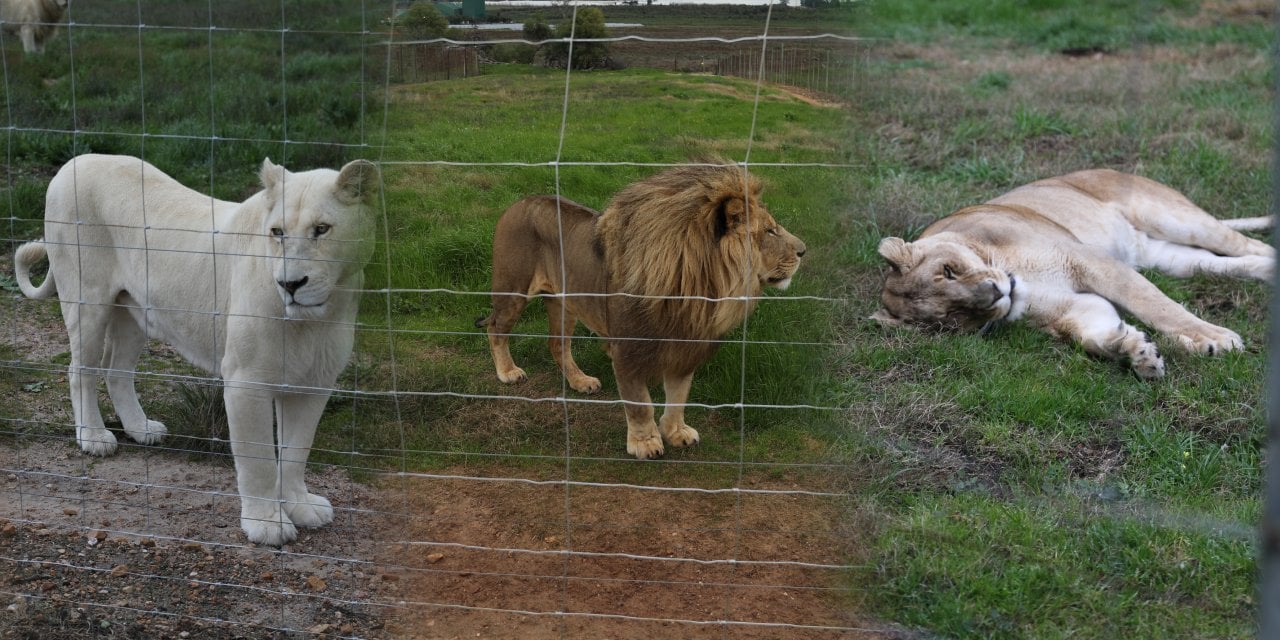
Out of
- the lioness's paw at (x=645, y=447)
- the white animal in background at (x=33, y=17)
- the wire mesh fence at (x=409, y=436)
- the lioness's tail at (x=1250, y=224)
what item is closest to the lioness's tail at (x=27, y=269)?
the wire mesh fence at (x=409, y=436)

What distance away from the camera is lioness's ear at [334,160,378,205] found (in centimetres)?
375

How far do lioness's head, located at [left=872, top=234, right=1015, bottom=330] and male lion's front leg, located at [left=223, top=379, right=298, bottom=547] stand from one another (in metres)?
3.02

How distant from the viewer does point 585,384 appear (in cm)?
498

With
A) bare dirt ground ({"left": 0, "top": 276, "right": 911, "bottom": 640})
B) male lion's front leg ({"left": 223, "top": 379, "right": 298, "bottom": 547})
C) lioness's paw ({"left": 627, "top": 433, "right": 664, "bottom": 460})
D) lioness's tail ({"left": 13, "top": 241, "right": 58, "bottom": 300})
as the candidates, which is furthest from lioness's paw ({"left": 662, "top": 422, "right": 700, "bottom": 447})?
lioness's tail ({"left": 13, "top": 241, "right": 58, "bottom": 300})

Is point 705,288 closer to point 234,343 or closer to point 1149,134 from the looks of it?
point 234,343

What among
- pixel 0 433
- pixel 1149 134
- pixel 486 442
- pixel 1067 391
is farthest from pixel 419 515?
pixel 1149 134

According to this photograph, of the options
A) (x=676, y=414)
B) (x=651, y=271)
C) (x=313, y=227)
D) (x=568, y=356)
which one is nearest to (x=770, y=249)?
(x=651, y=271)

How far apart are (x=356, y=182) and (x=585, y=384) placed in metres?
1.54

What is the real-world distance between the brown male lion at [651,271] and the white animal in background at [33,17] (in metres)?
6.65

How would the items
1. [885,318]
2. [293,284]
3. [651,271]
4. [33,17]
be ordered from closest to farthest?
[293,284] → [651,271] → [885,318] → [33,17]

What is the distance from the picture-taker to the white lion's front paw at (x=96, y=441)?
15.8ft

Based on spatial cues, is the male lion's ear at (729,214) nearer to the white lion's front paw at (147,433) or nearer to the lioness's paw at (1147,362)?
the lioness's paw at (1147,362)

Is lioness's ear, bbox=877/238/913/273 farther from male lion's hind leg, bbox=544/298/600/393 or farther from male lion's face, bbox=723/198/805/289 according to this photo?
male lion's hind leg, bbox=544/298/600/393

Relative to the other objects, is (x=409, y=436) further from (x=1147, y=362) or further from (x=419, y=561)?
(x=1147, y=362)
